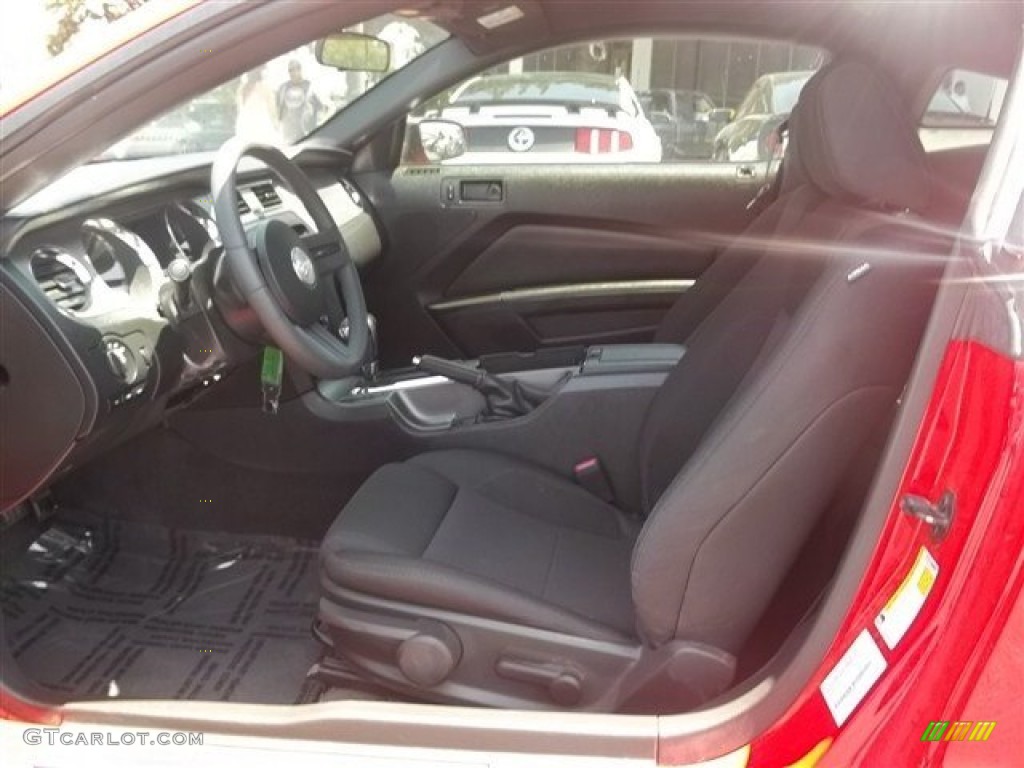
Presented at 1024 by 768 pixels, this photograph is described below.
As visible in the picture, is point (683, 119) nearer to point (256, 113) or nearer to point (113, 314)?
point (256, 113)

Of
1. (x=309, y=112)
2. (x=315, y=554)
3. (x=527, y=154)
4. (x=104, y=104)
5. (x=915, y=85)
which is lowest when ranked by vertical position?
(x=315, y=554)

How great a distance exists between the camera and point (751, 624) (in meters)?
1.34

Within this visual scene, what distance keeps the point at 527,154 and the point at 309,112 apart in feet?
2.27

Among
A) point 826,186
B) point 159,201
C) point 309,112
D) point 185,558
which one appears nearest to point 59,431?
point 159,201

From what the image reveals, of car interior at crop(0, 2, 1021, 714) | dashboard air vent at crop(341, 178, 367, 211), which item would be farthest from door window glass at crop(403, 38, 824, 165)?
dashboard air vent at crop(341, 178, 367, 211)

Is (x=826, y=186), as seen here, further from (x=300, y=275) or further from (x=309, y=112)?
(x=309, y=112)

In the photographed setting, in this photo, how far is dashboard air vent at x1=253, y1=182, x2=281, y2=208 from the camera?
2154mm

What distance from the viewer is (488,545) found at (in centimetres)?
167

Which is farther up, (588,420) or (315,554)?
(588,420)

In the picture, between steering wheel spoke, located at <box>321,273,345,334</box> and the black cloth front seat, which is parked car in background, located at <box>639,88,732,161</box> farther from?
steering wheel spoke, located at <box>321,273,345,334</box>

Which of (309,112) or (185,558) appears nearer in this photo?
(185,558)

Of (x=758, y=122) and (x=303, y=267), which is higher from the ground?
(x=303, y=267)

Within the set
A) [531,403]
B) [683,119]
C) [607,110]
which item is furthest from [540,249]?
[531,403]

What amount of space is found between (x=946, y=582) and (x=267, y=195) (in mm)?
1686
